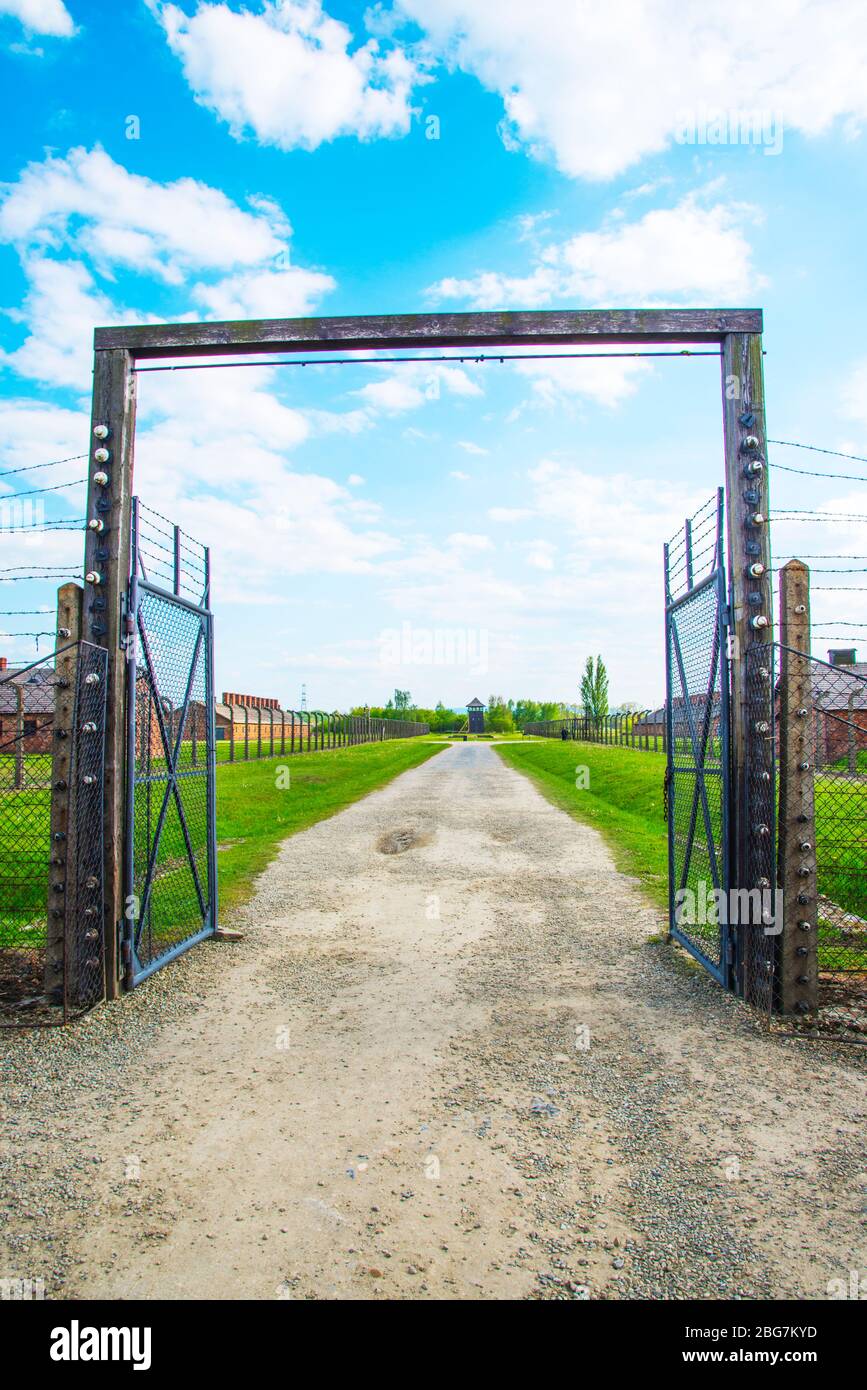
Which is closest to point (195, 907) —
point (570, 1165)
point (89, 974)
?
point (89, 974)

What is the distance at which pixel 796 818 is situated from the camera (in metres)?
5.35

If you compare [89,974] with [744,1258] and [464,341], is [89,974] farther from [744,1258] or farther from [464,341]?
[464,341]

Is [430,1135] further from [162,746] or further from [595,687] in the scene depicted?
[595,687]

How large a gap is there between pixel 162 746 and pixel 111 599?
1.70 meters

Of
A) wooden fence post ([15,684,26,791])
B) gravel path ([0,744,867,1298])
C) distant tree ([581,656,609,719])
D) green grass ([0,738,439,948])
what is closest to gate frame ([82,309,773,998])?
wooden fence post ([15,684,26,791])

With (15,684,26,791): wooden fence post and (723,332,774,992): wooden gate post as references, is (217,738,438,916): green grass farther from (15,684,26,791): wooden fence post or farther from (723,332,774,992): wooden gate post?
(723,332,774,992): wooden gate post

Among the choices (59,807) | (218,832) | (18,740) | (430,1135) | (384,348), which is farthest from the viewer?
(218,832)

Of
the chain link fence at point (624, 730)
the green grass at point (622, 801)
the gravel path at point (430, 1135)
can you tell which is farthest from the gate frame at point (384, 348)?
the chain link fence at point (624, 730)

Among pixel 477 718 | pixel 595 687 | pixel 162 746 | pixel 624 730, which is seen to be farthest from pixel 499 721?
pixel 162 746

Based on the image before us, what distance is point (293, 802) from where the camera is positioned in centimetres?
1881

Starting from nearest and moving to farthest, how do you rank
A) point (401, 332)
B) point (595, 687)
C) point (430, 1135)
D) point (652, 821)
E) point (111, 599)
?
→ 1. point (430, 1135)
2. point (111, 599)
3. point (401, 332)
4. point (652, 821)
5. point (595, 687)

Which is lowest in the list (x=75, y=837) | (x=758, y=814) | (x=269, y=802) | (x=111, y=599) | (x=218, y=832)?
(x=218, y=832)

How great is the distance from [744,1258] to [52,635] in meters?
5.48
